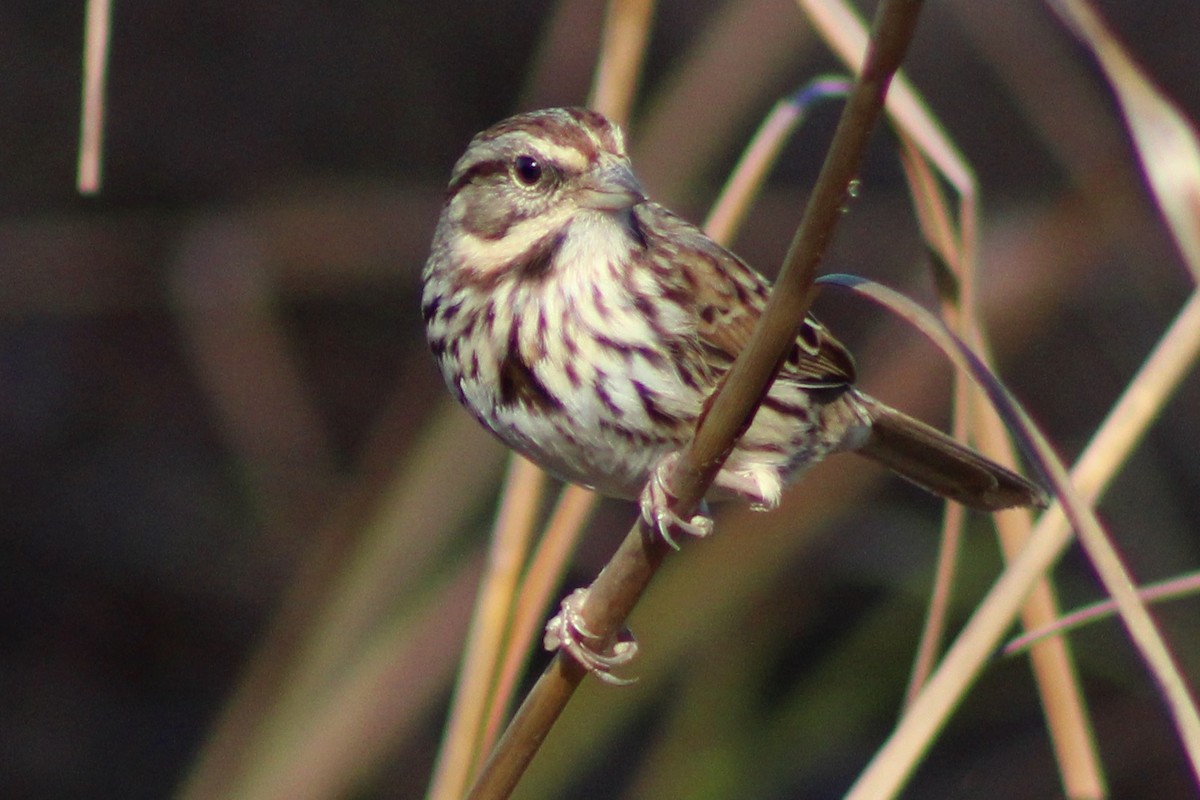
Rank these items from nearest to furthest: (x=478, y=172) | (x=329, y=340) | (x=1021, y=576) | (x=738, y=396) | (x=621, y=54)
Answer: (x=738, y=396)
(x=1021, y=576)
(x=621, y=54)
(x=478, y=172)
(x=329, y=340)

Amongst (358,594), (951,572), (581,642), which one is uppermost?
(951,572)

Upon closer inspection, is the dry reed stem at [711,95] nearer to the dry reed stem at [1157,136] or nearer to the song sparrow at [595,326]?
the song sparrow at [595,326]

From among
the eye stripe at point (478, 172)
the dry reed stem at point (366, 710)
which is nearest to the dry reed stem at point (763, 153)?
the eye stripe at point (478, 172)

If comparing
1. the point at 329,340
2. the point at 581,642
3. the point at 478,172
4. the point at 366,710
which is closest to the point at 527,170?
the point at 478,172

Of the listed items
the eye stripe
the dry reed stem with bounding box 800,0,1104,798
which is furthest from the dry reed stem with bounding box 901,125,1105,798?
the eye stripe

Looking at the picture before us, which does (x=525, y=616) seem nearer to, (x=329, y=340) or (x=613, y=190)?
(x=613, y=190)

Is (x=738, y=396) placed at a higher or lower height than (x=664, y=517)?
higher

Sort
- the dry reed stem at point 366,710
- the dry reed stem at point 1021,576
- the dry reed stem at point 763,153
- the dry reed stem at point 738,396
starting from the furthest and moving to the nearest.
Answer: the dry reed stem at point 366,710 → the dry reed stem at point 763,153 → the dry reed stem at point 1021,576 → the dry reed stem at point 738,396

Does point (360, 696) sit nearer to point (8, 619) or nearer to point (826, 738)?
point (826, 738)
